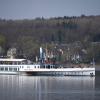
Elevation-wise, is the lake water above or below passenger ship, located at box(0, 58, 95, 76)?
below

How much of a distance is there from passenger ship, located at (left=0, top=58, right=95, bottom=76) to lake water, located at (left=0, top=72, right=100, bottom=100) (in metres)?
17.8

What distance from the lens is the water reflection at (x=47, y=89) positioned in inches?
3716

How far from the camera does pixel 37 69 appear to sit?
141375 millimetres

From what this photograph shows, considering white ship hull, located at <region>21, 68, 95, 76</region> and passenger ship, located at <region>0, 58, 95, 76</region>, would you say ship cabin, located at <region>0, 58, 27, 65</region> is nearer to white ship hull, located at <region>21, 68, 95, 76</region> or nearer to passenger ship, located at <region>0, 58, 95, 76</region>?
passenger ship, located at <region>0, 58, 95, 76</region>

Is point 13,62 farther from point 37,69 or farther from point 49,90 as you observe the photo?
point 49,90

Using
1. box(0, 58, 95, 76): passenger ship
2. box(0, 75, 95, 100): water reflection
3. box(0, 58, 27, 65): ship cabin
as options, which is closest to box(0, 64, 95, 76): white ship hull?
box(0, 58, 95, 76): passenger ship

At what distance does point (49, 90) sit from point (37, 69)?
38.2 meters

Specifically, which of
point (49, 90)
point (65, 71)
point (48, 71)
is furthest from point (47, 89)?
point (48, 71)

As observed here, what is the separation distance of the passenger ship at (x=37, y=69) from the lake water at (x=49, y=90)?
17.8 m

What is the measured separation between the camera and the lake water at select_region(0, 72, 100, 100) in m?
94.4

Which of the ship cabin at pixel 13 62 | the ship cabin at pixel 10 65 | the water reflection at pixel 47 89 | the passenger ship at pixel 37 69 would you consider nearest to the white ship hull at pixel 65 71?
the passenger ship at pixel 37 69

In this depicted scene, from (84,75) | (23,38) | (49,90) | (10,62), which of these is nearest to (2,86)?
(49,90)

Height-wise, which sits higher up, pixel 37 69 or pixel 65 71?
pixel 37 69

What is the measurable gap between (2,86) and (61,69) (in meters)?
33.0
